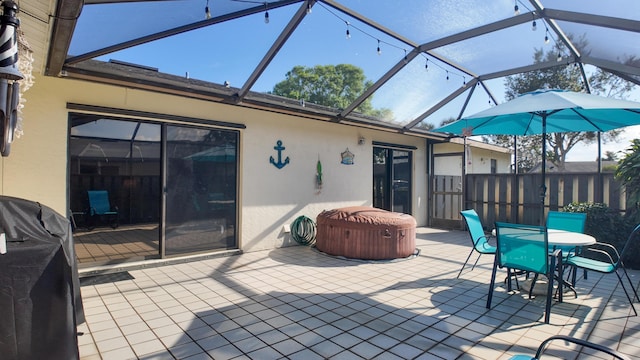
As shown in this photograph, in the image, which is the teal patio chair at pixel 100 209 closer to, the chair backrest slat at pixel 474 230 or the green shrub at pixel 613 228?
the chair backrest slat at pixel 474 230

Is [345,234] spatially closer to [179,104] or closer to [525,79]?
[179,104]

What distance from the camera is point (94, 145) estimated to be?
6.86 metres

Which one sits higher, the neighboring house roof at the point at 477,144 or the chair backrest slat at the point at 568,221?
the neighboring house roof at the point at 477,144

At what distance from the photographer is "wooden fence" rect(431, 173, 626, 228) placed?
6.47 meters

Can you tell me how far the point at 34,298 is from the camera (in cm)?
200

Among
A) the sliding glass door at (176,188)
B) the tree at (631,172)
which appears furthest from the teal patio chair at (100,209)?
the tree at (631,172)

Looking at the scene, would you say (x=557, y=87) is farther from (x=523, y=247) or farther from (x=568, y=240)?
(x=523, y=247)

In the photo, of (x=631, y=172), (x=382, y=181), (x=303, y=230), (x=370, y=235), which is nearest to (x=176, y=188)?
(x=303, y=230)

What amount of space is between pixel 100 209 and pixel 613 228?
30.8 feet

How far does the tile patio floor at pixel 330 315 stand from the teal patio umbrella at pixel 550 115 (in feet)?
4.52

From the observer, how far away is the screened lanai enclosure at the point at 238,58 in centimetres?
346

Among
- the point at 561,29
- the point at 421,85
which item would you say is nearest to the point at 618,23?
the point at 561,29

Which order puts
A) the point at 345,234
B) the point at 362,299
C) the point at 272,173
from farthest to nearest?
the point at 272,173, the point at 345,234, the point at 362,299

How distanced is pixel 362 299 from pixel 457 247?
358 cm
